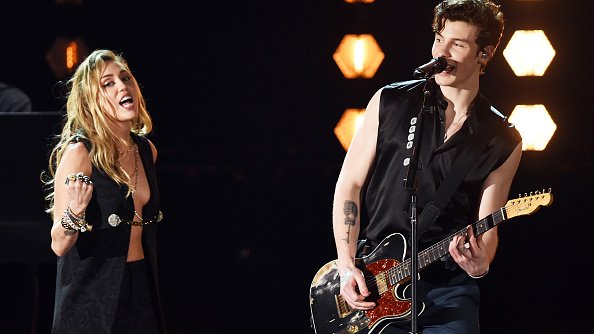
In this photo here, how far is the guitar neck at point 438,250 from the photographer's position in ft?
14.3

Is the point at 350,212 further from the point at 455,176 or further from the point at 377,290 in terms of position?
the point at 455,176

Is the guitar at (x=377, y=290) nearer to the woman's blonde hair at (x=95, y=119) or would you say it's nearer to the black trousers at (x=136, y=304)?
the black trousers at (x=136, y=304)

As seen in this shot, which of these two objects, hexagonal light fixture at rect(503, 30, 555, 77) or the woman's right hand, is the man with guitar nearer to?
the woman's right hand

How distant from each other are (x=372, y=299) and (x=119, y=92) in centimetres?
154

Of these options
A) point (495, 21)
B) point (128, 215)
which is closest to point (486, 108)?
point (495, 21)

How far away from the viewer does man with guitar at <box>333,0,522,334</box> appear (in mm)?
4633

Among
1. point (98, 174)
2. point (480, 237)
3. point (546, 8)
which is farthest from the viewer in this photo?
point (546, 8)

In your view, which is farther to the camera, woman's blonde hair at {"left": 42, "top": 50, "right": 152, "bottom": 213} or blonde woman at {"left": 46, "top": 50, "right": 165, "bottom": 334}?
woman's blonde hair at {"left": 42, "top": 50, "right": 152, "bottom": 213}

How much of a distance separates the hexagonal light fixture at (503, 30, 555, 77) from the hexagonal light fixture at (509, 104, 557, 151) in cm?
27

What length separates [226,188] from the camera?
8.28 meters

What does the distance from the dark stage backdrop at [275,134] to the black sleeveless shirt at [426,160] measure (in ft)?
10.7

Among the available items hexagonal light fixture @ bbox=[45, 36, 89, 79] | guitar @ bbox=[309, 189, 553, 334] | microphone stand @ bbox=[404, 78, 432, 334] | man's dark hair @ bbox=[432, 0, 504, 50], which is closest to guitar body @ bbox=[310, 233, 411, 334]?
guitar @ bbox=[309, 189, 553, 334]

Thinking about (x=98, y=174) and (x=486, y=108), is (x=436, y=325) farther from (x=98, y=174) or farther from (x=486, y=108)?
(x=98, y=174)

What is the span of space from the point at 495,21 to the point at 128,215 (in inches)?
73.6
